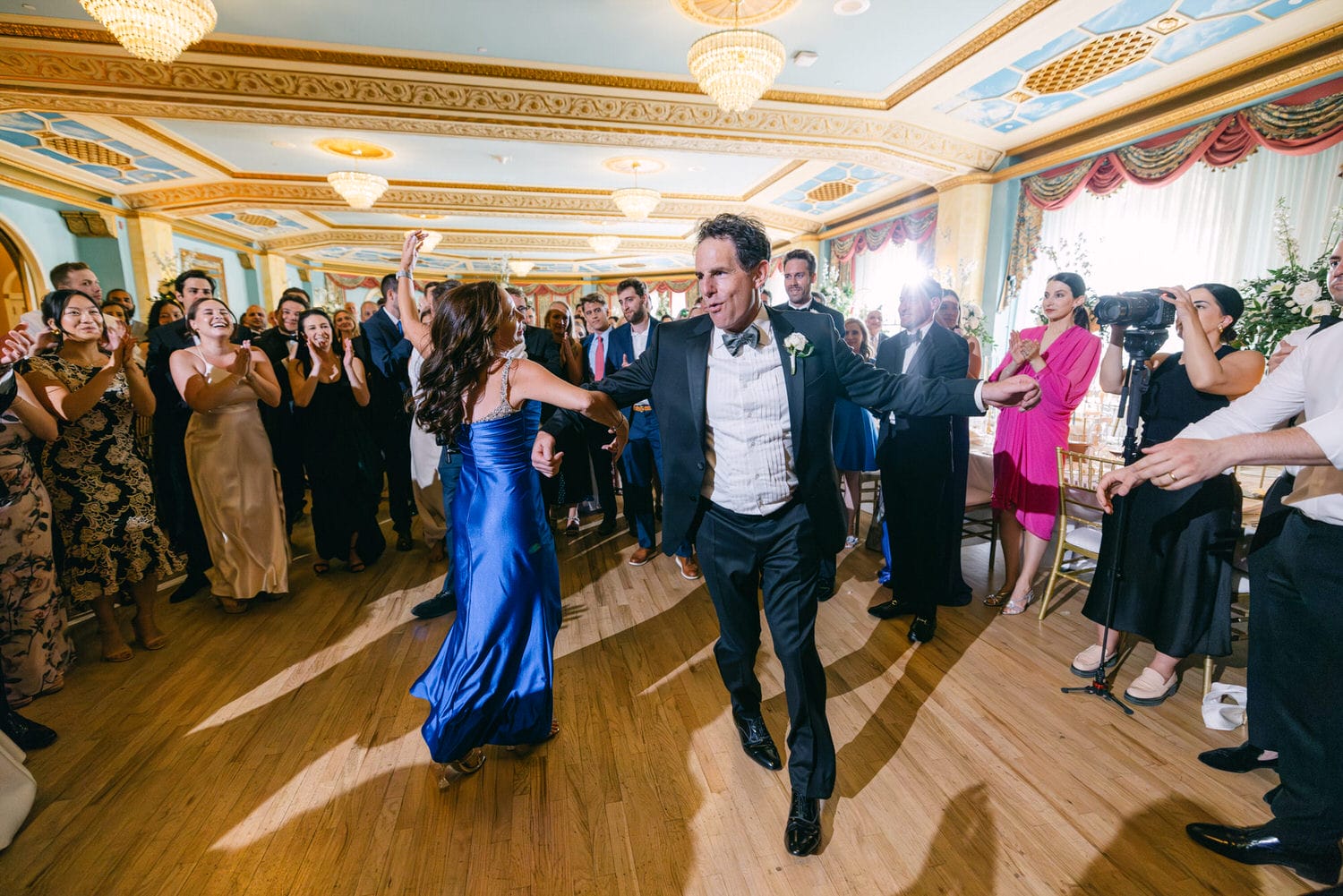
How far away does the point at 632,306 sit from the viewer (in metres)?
4.27

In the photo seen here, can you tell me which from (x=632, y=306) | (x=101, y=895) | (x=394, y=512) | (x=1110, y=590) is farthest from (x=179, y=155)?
(x=1110, y=590)

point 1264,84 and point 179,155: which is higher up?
point 179,155

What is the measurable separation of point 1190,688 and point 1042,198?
666 centimetres

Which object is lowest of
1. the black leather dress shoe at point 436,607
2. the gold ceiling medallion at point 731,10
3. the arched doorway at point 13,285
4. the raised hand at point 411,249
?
the black leather dress shoe at point 436,607

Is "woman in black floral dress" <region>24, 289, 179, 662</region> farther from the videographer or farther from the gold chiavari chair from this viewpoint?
the gold chiavari chair

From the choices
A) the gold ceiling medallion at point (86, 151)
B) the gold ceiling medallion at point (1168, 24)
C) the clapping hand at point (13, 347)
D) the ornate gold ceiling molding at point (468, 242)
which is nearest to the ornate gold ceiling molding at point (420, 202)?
the gold ceiling medallion at point (86, 151)

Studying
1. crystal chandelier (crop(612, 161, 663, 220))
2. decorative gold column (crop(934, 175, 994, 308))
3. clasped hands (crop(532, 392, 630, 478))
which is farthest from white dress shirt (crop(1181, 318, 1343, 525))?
crystal chandelier (crop(612, 161, 663, 220))

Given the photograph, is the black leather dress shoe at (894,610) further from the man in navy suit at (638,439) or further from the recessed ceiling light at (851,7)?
the recessed ceiling light at (851,7)

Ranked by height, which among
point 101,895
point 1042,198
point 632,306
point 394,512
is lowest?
point 101,895

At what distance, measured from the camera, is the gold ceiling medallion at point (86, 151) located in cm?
756

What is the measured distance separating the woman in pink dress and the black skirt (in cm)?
74

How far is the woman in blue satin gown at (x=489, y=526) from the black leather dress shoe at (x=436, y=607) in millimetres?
1315

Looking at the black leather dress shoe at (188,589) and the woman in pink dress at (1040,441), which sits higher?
the woman in pink dress at (1040,441)

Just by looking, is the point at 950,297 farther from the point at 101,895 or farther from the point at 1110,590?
the point at 101,895
